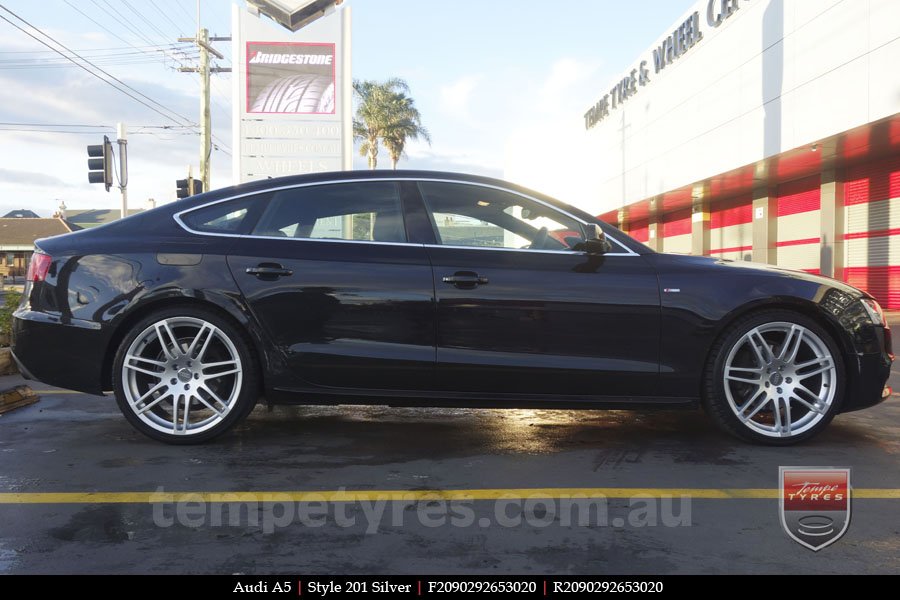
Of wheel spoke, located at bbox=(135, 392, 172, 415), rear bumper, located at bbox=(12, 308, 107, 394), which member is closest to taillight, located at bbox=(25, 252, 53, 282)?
rear bumper, located at bbox=(12, 308, 107, 394)

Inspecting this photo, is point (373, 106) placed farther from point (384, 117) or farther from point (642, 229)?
point (642, 229)

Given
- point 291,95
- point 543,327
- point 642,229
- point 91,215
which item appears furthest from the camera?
point 91,215

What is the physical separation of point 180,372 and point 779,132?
54.4ft

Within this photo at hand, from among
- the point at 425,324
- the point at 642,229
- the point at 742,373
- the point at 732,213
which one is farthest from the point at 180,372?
the point at 642,229

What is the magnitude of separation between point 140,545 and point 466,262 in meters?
2.16

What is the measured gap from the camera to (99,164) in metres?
16.8

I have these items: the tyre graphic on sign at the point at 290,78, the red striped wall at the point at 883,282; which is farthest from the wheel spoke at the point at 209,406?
the tyre graphic on sign at the point at 290,78

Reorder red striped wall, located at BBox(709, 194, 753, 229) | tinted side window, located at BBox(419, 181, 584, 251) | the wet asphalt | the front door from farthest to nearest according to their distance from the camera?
red striped wall, located at BBox(709, 194, 753, 229)
tinted side window, located at BBox(419, 181, 584, 251)
the front door
the wet asphalt

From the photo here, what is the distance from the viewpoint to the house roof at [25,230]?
7231 cm

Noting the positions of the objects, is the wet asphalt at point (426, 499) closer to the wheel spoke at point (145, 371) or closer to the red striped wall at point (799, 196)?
the wheel spoke at point (145, 371)

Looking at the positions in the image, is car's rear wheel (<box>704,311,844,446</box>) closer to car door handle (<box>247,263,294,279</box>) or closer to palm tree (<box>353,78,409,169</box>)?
car door handle (<box>247,263,294,279</box>)

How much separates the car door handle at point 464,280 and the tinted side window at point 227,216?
1179 millimetres

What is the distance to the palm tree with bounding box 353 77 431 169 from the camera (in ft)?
141
